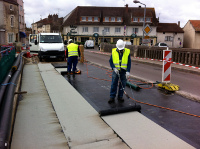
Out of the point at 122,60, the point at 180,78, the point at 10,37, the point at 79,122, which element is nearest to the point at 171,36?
the point at 10,37

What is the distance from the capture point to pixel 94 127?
4320 mm

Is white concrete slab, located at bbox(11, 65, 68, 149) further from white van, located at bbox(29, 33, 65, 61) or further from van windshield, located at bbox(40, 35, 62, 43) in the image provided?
van windshield, located at bbox(40, 35, 62, 43)

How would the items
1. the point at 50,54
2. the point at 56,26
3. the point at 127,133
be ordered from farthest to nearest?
the point at 56,26
the point at 50,54
the point at 127,133

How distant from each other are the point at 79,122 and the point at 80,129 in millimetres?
380

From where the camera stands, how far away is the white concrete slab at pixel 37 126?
12.0ft

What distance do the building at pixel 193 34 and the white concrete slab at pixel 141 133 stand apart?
2134 inches

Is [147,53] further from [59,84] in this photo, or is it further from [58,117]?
[58,117]

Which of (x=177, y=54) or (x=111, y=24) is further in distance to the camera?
(x=111, y=24)

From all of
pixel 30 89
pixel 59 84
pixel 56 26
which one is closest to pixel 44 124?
pixel 30 89

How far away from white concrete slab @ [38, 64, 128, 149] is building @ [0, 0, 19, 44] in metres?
36.4

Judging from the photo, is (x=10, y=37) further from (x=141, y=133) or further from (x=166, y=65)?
(x=141, y=133)

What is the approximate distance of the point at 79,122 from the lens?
15.0 feet

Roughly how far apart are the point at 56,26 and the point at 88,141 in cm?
8361

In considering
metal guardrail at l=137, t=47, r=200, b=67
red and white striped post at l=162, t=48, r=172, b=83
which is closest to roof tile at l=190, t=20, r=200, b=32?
metal guardrail at l=137, t=47, r=200, b=67
